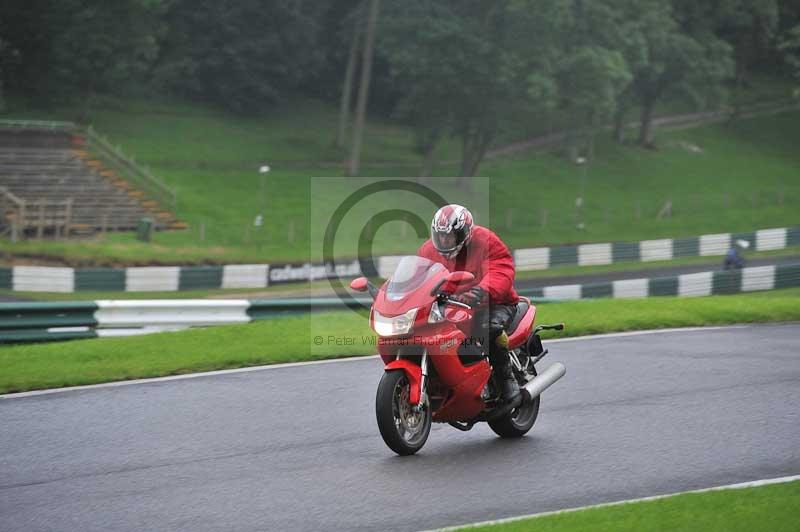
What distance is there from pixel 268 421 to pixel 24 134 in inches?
1372

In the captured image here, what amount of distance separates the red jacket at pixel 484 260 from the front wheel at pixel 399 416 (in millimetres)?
1055

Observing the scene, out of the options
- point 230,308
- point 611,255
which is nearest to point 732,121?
point 611,255

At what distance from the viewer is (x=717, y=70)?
204 feet

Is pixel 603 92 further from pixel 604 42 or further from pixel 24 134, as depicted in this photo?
pixel 24 134

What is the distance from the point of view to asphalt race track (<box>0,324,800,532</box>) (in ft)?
23.7

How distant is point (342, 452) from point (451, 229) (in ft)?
6.36

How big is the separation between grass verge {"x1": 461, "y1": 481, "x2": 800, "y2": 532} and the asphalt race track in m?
0.40

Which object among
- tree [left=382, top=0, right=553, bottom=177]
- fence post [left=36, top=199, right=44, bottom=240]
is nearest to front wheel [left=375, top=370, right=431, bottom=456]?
fence post [left=36, top=199, right=44, bottom=240]

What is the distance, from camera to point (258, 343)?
45.9 feet

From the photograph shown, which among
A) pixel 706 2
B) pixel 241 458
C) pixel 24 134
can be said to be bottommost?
pixel 241 458

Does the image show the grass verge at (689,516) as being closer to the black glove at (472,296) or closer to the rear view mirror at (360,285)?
the black glove at (472,296)

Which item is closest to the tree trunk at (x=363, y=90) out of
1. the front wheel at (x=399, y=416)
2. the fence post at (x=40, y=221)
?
the fence post at (x=40, y=221)

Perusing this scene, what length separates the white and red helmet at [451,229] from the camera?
855 centimetres

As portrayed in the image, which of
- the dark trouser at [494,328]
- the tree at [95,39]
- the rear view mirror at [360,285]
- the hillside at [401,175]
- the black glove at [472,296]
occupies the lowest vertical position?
the dark trouser at [494,328]
